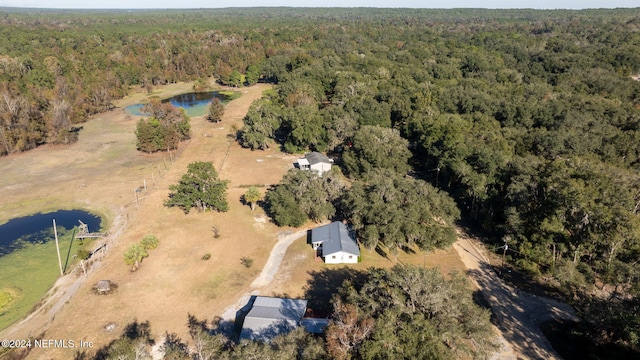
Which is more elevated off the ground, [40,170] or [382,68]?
[382,68]

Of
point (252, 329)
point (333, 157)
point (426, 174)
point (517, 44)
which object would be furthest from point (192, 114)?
point (517, 44)

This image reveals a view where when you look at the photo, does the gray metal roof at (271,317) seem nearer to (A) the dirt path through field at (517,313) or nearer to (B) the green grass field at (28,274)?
(A) the dirt path through field at (517,313)

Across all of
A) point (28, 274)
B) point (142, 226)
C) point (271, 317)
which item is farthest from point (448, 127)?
point (28, 274)

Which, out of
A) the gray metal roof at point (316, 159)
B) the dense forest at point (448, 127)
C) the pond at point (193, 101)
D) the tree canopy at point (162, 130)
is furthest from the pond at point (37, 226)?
the pond at point (193, 101)

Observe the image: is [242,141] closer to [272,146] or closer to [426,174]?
[272,146]

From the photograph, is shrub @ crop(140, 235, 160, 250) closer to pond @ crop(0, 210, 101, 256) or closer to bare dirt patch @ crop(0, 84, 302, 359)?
bare dirt patch @ crop(0, 84, 302, 359)

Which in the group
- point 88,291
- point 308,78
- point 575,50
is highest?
point 575,50
